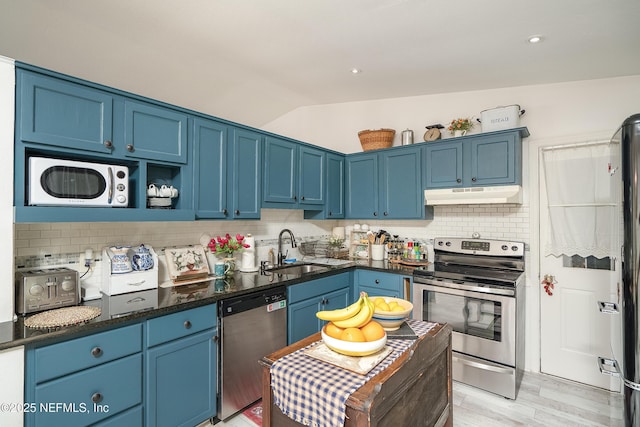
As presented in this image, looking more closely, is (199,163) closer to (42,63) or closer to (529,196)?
(42,63)

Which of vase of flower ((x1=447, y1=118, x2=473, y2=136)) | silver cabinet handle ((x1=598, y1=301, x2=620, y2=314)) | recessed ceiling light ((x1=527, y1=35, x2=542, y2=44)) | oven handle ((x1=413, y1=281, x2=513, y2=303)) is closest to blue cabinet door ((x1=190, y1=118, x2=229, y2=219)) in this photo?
oven handle ((x1=413, y1=281, x2=513, y2=303))

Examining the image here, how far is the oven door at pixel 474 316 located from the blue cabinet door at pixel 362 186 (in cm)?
113

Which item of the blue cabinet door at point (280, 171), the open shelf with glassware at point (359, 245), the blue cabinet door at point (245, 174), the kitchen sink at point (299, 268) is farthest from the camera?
the open shelf with glassware at point (359, 245)

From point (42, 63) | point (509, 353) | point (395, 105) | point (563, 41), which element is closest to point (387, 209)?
point (395, 105)

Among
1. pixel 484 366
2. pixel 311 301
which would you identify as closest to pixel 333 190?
pixel 311 301

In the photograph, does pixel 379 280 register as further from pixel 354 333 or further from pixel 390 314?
pixel 354 333

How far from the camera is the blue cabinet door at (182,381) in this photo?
1.88m

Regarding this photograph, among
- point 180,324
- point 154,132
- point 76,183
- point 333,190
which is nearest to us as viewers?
point 76,183

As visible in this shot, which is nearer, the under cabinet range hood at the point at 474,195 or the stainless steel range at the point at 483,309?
the stainless steel range at the point at 483,309

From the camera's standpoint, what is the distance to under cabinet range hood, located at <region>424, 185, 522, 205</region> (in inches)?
113

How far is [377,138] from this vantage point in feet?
12.1

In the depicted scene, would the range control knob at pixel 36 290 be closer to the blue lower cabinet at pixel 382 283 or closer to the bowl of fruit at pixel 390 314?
the bowl of fruit at pixel 390 314

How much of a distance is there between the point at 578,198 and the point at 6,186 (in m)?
4.05

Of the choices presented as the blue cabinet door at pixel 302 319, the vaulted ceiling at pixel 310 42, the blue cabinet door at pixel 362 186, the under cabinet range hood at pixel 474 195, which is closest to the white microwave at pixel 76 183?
the vaulted ceiling at pixel 310 42
